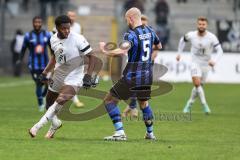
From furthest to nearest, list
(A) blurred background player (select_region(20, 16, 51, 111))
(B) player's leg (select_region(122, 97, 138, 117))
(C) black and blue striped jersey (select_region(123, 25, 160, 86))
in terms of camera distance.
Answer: (A) blurred background player (select_region(20, 16, 51, 111)) → (B) player's leg (select_region(122, 97, 138, 117)) → (C) black and blue striped jersey (select_region(123, 25, 160, 86))

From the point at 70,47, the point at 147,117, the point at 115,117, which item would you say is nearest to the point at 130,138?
the point at 147,117

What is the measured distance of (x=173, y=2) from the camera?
1592 inches

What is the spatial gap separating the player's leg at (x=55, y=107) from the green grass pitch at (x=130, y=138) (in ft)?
0.73

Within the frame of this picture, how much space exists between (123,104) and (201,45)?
3753 millimetres

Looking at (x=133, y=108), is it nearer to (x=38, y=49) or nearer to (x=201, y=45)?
(x=201, y=45)

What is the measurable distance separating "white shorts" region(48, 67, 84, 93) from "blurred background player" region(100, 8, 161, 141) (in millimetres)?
617

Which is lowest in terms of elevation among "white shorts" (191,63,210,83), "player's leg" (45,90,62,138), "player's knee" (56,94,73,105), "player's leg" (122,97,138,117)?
"player's leg" (122,97,138,117)

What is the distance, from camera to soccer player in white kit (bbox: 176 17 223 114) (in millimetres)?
20953

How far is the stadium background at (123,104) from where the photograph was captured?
12.5 m

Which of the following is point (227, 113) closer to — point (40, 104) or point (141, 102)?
point (40, 104)

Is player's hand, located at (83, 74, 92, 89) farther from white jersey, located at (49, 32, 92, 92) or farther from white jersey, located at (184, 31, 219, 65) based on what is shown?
white jersey, located at (184, 31, 219, 65)

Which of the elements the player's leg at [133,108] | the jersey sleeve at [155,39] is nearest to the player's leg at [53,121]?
the jersey sleeve at [155,39]

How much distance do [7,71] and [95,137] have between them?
26.9m

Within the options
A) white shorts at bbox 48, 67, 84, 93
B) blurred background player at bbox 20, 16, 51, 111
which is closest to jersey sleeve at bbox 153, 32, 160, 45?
white shorts at bbox 48, 67, 84, 93
